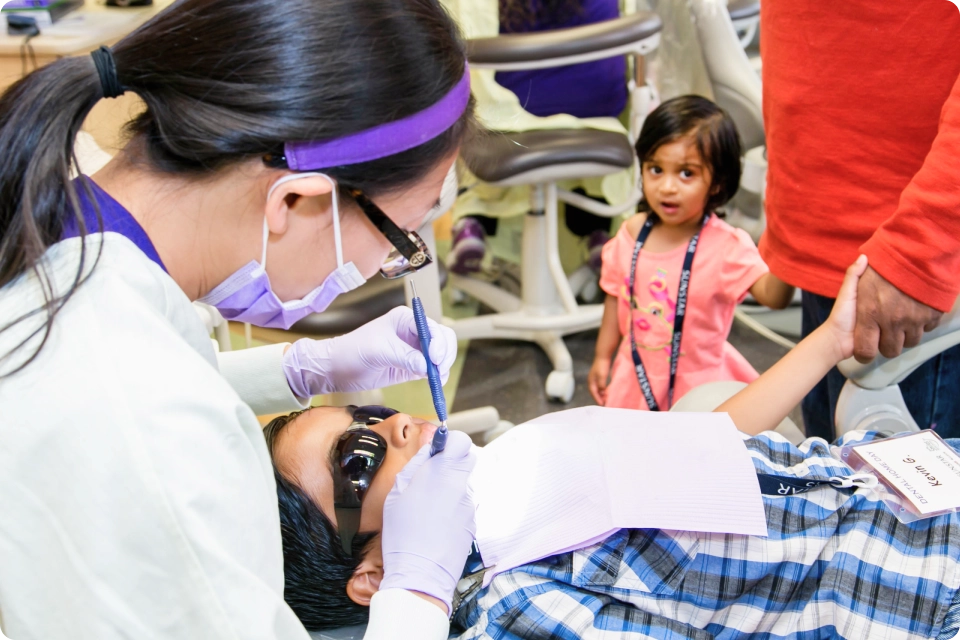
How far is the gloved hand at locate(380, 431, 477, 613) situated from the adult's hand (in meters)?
0.60

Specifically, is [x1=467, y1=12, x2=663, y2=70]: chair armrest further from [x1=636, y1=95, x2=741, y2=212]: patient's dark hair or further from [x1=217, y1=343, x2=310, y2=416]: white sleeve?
[x1=217, y1=343, x2=310, y2=416]: white sleeve

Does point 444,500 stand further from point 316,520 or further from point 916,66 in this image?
point 916,66

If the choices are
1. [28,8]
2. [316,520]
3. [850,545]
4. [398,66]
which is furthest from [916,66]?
[28,8]

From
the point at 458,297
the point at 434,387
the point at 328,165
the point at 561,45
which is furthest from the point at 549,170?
the point at 328,165

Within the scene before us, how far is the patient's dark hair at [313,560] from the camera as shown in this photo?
44.1 inches

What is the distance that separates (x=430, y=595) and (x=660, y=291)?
1.08 metres

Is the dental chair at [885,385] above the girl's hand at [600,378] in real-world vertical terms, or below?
above

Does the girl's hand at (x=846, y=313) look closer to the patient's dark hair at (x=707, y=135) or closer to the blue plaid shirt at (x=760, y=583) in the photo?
the blue plaid shirt at (x=760, y=583)

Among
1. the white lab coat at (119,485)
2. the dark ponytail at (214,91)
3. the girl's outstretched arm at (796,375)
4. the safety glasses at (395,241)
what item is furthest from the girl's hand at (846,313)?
the white lab coat at (119,485)

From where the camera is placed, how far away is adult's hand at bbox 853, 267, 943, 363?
44.4 inches

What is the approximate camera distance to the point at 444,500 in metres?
1.06

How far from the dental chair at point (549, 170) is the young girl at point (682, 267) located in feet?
1.14

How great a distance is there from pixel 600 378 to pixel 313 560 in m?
1.08

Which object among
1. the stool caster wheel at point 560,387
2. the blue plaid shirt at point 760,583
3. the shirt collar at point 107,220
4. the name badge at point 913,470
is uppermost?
the shirt collar at point 107,220
